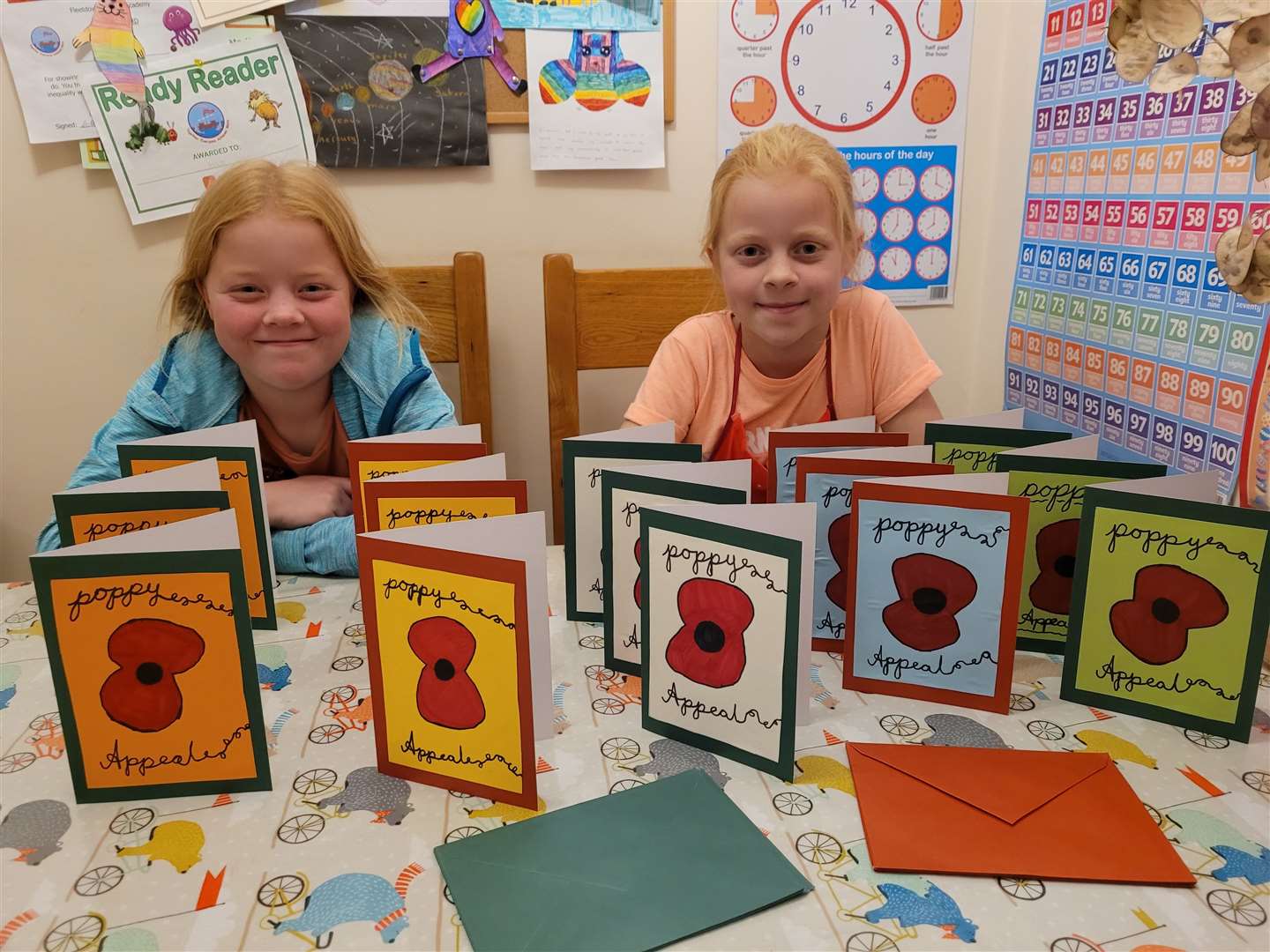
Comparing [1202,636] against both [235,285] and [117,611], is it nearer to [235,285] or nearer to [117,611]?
[117,611]

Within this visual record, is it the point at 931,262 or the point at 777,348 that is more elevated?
the point at 931,262

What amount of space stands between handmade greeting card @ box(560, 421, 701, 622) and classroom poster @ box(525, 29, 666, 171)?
0.89 metres

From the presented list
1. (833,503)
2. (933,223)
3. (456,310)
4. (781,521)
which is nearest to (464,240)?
(456,310)

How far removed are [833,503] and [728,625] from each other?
0.21 meters

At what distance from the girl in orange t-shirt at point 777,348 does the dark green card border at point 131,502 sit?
1.95 feet

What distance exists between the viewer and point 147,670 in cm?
64

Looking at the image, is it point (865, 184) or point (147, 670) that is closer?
point (147, 670)

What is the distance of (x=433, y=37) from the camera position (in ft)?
4.83

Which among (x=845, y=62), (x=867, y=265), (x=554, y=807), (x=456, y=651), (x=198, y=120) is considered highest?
(x=845, y=62)

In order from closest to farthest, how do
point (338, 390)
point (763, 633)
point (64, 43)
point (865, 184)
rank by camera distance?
point (763, 633) < point (338, 390) < point (64, 43) < point (865, 184)

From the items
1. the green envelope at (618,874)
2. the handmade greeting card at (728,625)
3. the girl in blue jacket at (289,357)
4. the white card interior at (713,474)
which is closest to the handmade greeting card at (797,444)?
the white card interior at (713,474)

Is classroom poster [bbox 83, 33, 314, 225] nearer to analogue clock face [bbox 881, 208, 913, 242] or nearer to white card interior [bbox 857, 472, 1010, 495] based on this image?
analogue clock face [bbox 881, 208, 913, 242]

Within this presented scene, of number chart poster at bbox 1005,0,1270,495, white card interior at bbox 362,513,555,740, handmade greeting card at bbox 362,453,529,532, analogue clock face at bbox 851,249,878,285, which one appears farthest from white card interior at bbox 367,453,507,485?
analogue clock face at bbox 851,249,878,285

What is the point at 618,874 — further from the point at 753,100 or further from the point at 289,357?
the point at 753,100
